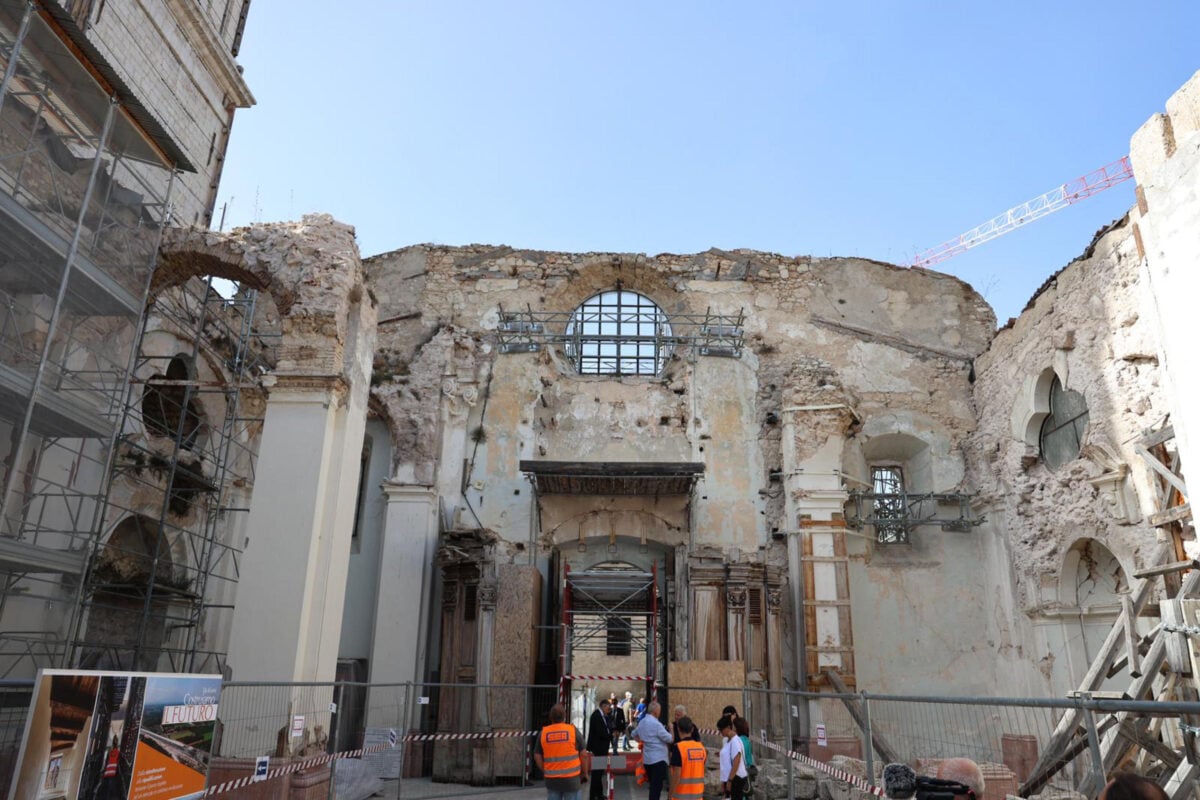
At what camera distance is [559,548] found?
17078 mm

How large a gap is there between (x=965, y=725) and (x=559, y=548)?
935 centimetres

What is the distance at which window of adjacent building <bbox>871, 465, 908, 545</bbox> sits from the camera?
664 inches

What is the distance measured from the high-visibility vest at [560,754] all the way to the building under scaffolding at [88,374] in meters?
5.52

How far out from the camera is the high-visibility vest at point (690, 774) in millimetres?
7602

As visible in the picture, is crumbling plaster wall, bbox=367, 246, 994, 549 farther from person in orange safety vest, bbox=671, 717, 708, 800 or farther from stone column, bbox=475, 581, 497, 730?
person in orange safety vest, bbox=671, 717, 708, 800

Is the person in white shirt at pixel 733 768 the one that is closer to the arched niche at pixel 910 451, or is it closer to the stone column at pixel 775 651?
Result: the stone column at pixel 775 651

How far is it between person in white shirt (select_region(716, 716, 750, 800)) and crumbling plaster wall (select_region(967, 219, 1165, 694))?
6.11 meters

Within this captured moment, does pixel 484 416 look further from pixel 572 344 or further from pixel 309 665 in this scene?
pixel 309 665

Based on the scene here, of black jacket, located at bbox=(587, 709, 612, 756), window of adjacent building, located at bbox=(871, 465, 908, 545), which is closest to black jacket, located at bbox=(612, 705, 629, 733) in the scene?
window of adjacent building, located at bbox=(871, 465, 908, 545)

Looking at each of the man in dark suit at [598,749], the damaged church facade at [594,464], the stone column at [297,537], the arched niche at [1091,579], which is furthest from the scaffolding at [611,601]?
the arched niche at [1091,579]

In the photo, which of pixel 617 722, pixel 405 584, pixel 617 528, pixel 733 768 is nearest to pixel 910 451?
pixel 617 528

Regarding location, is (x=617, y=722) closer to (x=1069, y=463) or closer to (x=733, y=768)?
(x=1069, y=463)

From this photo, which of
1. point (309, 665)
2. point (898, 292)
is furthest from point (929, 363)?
point (309, 665)

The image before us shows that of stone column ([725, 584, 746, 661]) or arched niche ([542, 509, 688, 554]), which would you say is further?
arched niche ([542, 509, 688, 554])
